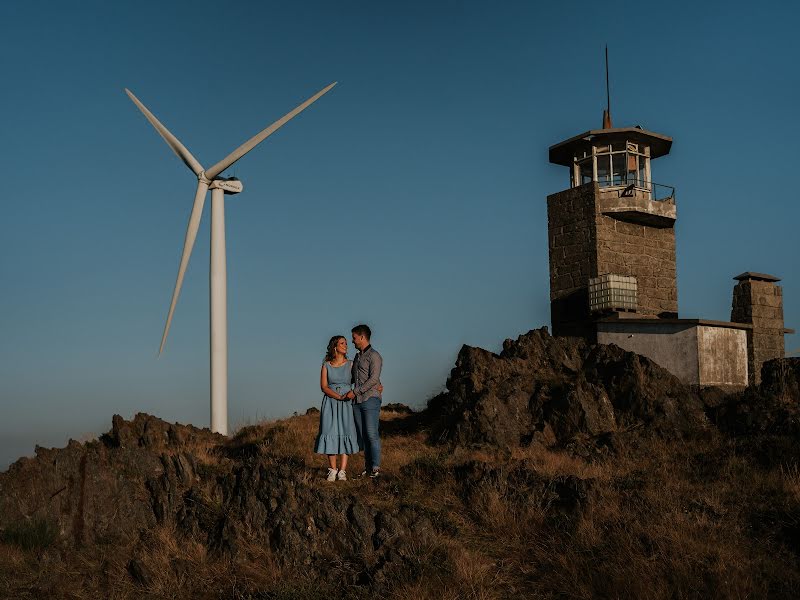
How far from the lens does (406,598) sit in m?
9.15

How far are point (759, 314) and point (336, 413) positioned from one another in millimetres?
23238

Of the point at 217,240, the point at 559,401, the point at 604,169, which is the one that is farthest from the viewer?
the point at 604,169

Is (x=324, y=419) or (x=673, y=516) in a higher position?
(x=324, y=419)

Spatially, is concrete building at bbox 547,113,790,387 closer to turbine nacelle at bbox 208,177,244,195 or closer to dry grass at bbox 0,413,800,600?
turbine nacelle at bbox 208,177,244,195

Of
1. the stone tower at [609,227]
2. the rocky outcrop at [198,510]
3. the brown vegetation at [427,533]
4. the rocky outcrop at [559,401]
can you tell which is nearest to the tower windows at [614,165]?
the stone tower at [609,227]

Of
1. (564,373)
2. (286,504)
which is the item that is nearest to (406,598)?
(286,504)

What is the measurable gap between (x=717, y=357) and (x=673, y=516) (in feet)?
61.0

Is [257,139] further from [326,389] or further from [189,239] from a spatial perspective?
[326,389]

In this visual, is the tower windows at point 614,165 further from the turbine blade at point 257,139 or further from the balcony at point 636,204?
the turbine blade at point 257,139

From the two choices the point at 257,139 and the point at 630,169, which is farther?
the point at 630,169

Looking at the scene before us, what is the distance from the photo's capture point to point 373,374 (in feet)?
43.9

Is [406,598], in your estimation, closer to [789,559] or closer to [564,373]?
[789,559]

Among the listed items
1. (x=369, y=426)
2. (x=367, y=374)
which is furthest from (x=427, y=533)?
(x=367, y=374)

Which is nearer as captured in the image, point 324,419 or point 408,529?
point 408,529
